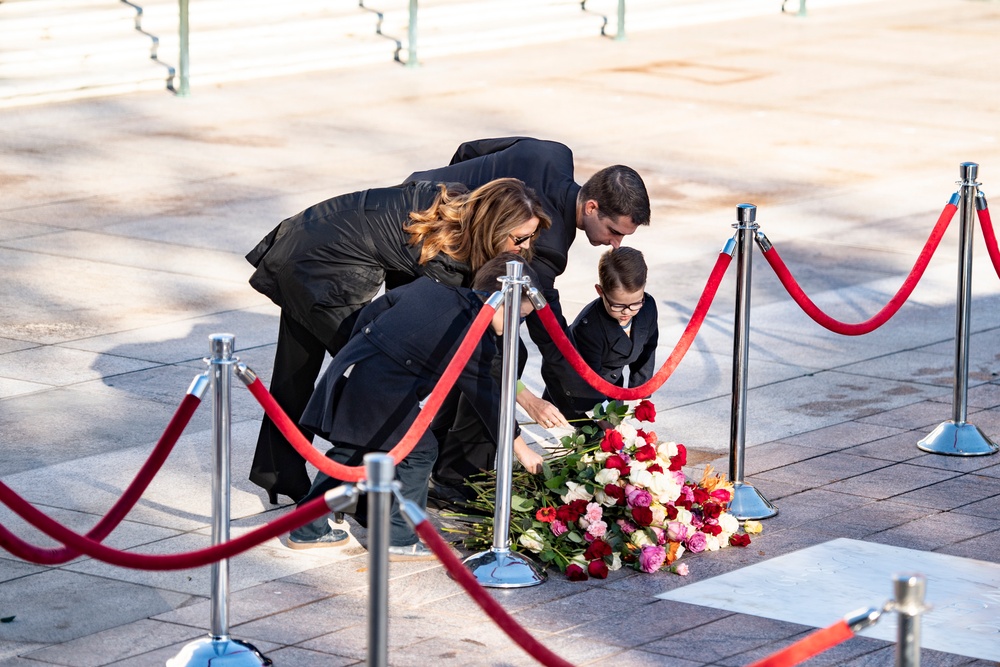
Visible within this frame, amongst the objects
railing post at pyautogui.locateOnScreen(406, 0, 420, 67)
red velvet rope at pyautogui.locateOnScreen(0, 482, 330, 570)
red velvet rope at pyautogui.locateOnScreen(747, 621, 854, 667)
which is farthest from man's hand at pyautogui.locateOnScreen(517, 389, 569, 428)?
railing post at pyautogui.locateOnScreen(406, 0, 420, 67)

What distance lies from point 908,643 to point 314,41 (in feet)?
54.1

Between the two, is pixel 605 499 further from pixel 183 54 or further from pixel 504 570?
pixel 183 54

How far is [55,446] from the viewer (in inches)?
279

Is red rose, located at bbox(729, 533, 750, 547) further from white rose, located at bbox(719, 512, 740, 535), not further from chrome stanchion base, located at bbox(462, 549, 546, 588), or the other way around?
chrome stanchion base, located at bbox(462, 549, 546, 588)

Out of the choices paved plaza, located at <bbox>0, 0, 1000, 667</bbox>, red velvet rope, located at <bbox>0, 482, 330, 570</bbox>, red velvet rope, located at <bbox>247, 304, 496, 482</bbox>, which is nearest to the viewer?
red velvet rope, located at <bbox>0, 482, 330, 570</bbox>

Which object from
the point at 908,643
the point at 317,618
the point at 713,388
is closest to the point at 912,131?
the point at 713,388

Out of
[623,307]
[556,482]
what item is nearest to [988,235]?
[623,307]

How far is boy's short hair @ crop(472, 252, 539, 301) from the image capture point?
5.80 meters

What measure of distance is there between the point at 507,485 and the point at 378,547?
1.79 meters

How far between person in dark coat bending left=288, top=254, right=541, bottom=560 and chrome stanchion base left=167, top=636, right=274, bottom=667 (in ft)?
3.35

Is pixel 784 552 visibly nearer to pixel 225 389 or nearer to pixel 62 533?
pixel 225 389

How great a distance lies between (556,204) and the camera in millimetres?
6516

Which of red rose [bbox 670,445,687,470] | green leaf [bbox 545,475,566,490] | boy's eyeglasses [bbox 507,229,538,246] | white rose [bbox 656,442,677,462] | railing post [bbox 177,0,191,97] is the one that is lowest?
green leaf [bbox 545,475,566,490]

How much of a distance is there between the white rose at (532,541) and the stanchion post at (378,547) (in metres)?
1.86
